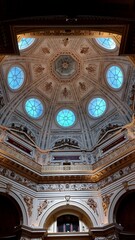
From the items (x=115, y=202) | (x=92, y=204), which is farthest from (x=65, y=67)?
(x=115, y=202)

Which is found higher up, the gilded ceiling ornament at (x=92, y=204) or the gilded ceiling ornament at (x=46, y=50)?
the gilded ceiling ornament at (x=46, y=50)

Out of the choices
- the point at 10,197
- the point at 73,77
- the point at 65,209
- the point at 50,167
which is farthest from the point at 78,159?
the point at 73,77

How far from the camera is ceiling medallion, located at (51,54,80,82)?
2389cm

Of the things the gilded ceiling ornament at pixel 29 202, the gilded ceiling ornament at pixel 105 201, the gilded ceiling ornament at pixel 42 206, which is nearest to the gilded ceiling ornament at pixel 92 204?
the gilded ceiling ornament at pixel 105 201

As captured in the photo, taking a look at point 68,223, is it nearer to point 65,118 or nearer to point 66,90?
point 65,118

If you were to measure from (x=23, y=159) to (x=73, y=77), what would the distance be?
10.5m

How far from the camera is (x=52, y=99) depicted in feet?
80.7

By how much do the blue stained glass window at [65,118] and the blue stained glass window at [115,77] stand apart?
4.85 m

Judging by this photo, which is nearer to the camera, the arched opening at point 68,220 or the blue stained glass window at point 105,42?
the arched opening at point 68,220

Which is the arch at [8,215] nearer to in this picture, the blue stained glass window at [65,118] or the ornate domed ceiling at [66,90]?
the ornate domed ceiling at [66,90]

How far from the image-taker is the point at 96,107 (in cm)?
2403

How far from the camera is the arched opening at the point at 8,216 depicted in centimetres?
1556

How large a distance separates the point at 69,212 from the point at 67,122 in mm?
9352

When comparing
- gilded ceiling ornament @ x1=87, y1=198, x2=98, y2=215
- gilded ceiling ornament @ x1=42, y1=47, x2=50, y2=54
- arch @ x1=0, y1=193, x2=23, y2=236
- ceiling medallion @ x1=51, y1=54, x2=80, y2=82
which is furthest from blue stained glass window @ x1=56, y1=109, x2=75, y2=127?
arch @ x1=0, y1=193, x2=23, y2=236
